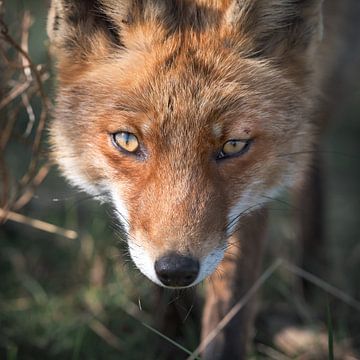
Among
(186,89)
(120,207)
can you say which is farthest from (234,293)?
(186,89)

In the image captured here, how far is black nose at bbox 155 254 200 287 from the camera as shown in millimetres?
2551

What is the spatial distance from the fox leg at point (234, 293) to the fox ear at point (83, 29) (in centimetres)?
110

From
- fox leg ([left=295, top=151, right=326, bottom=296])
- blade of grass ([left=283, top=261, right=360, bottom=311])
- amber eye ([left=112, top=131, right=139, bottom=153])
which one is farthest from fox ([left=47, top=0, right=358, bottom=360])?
fox leg ([left=295, top=151, right=326, bottom=296])

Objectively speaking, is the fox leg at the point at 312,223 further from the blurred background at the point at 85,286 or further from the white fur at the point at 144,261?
the white fur at the point at 144,261

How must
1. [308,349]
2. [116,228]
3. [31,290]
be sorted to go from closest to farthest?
1. [116,228]
2. [308,349]
3. [31,290]

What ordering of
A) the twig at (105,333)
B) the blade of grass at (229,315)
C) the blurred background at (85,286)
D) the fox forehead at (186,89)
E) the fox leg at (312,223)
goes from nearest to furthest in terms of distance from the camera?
the fox forehead at (186,89)
the blade of grass at (229,315)
the blurred background at (85,286)
the twig at (105,333)
the fox leg at (312,223)

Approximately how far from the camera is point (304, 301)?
189 inches

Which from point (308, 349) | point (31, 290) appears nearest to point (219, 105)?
A: point (308, 349)

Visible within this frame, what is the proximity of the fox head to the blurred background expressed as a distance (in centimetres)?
31

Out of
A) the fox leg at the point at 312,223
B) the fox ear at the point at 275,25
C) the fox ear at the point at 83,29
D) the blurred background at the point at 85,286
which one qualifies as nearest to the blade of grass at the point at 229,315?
the blurred background at the point at 85,286

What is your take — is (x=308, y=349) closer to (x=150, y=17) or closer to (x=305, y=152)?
(x=305, y=152)

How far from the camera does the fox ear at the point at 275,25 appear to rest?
10.2 ft

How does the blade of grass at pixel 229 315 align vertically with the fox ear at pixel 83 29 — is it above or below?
below

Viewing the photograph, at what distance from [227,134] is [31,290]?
2.19 m
